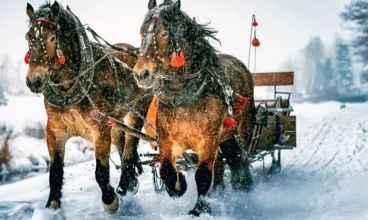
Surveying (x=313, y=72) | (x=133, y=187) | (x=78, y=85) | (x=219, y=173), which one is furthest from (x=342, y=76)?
(x=78, y=85)

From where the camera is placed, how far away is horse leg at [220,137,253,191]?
17.4ft

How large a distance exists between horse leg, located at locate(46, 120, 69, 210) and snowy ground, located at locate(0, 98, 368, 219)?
0.17 meters

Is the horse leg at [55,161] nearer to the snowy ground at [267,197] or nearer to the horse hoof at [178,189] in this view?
the snowy ground at [267,197]

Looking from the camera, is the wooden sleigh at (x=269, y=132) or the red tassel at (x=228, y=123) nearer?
the red tassel at (x=228, y=123)

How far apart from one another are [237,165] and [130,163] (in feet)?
4.60

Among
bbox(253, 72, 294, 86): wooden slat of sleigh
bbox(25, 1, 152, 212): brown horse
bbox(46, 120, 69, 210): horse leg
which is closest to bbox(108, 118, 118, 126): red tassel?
bbox(25, 1, 152, 212): brown horse

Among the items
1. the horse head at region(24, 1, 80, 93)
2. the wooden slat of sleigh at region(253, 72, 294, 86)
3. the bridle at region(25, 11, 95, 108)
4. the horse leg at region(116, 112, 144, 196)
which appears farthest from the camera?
the wooden slat of sleigh at region(253, 72, 294, 86)

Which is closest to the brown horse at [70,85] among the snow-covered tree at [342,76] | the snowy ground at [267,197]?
the snowy ground at [267,197]

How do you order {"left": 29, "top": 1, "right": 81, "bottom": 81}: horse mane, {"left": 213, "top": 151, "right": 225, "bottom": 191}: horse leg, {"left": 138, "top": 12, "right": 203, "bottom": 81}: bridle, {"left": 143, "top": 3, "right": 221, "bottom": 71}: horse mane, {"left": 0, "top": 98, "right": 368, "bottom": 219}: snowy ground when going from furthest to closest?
{"left": 213, "top": 151, "right": 225, "bottom": 191}: horse leg → {"left": 0, "top": 98, "right": 368, "bottom": 219}: snowy ground → {"left": 29, "top": 1, "right": 81, "bottom": 81}: horse mane → {"left": 143, "top": 3, "right": 221, "bottom": 71}: horse mane → {"left": 138, "top": 12, "right": 203, "bottom": 81}: bridle

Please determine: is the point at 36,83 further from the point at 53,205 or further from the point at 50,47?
the point at 53,205

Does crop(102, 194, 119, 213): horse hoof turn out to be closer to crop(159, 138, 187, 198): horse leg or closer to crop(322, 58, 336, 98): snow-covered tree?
crop(159, 138, 187, 198): horse leg

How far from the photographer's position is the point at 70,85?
4406 mm

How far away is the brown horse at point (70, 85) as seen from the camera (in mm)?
3889

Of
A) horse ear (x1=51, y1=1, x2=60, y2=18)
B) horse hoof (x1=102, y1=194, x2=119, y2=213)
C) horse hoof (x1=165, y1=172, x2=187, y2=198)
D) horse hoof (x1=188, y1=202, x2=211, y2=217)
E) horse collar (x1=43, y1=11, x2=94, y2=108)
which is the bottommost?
horse hoof (x1=102, y1=194, x2=119, y2=213)
